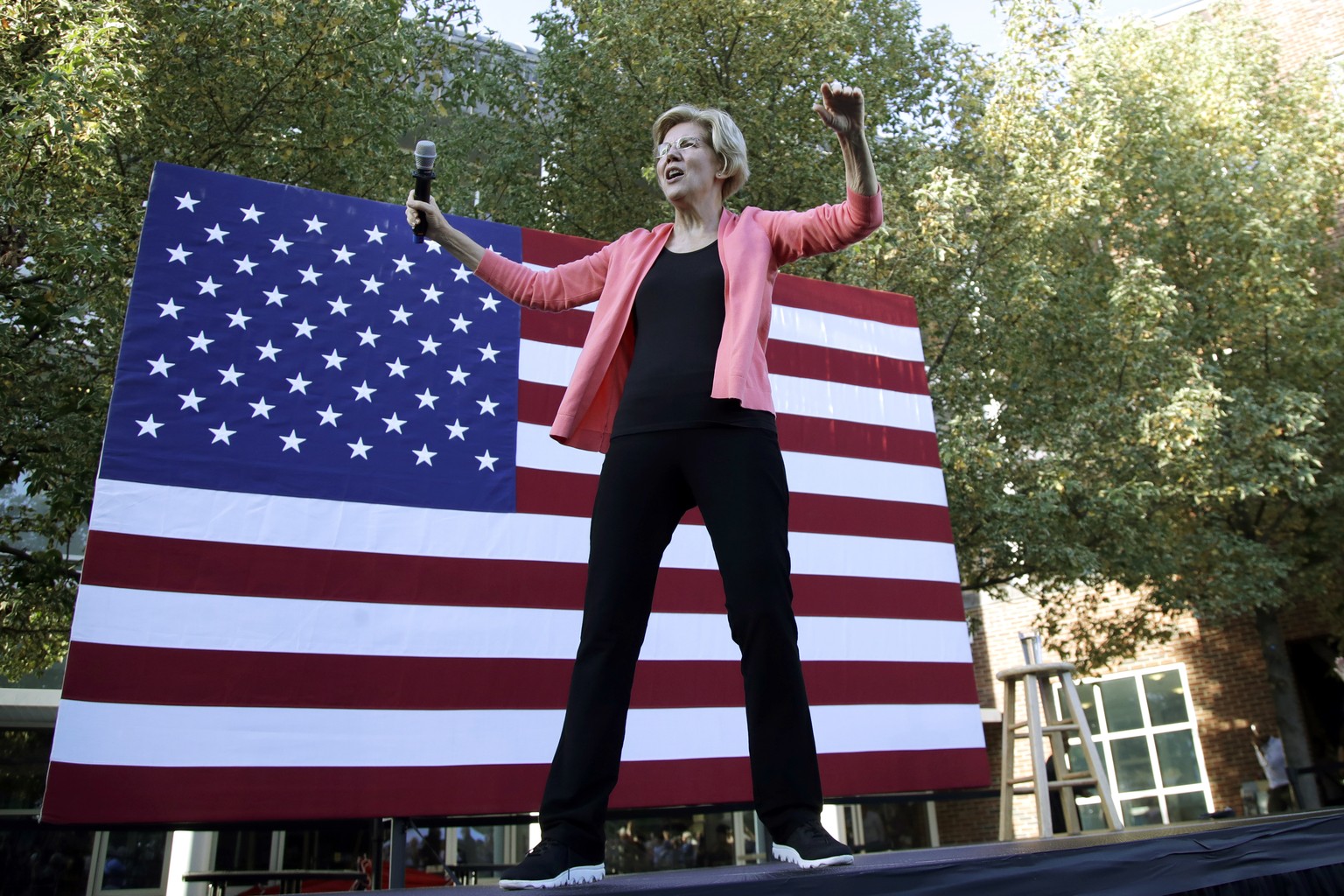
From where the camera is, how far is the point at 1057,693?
14.9 m

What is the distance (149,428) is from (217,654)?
84 centimetres

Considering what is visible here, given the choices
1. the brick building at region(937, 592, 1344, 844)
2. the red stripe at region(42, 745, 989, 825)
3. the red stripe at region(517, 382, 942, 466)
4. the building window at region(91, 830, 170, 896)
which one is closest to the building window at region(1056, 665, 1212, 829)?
the brick building at region(937, 592, 1344, 844)

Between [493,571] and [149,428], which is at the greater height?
[149,428]

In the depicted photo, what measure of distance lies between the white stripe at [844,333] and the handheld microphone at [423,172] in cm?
286

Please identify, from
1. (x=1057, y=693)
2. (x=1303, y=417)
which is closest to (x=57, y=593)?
(x=1303, y=417)

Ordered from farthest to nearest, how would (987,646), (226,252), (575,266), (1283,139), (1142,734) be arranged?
(987,646) < (1142,734) < (1283,139) < (226,252) < (575,266)

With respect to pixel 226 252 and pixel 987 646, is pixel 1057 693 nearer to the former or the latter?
pixel 987 646

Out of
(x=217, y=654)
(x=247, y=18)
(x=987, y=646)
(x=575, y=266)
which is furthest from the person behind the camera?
(x=987, y=646)

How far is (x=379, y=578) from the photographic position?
12.8 ft

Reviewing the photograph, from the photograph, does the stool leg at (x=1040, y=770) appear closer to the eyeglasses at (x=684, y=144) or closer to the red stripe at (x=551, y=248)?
the red stripe at (x=551, y=248)

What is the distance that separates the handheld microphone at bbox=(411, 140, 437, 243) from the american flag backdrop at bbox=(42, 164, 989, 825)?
1.96 metres

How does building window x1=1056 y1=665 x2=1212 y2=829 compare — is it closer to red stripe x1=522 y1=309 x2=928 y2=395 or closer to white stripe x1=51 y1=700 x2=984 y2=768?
red stripe x1=522 y1=309 x2=928 y2=395

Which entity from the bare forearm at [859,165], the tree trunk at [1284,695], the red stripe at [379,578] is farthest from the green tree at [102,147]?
the tree trunk at [1284,695]

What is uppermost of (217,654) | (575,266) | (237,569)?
(575,266)
